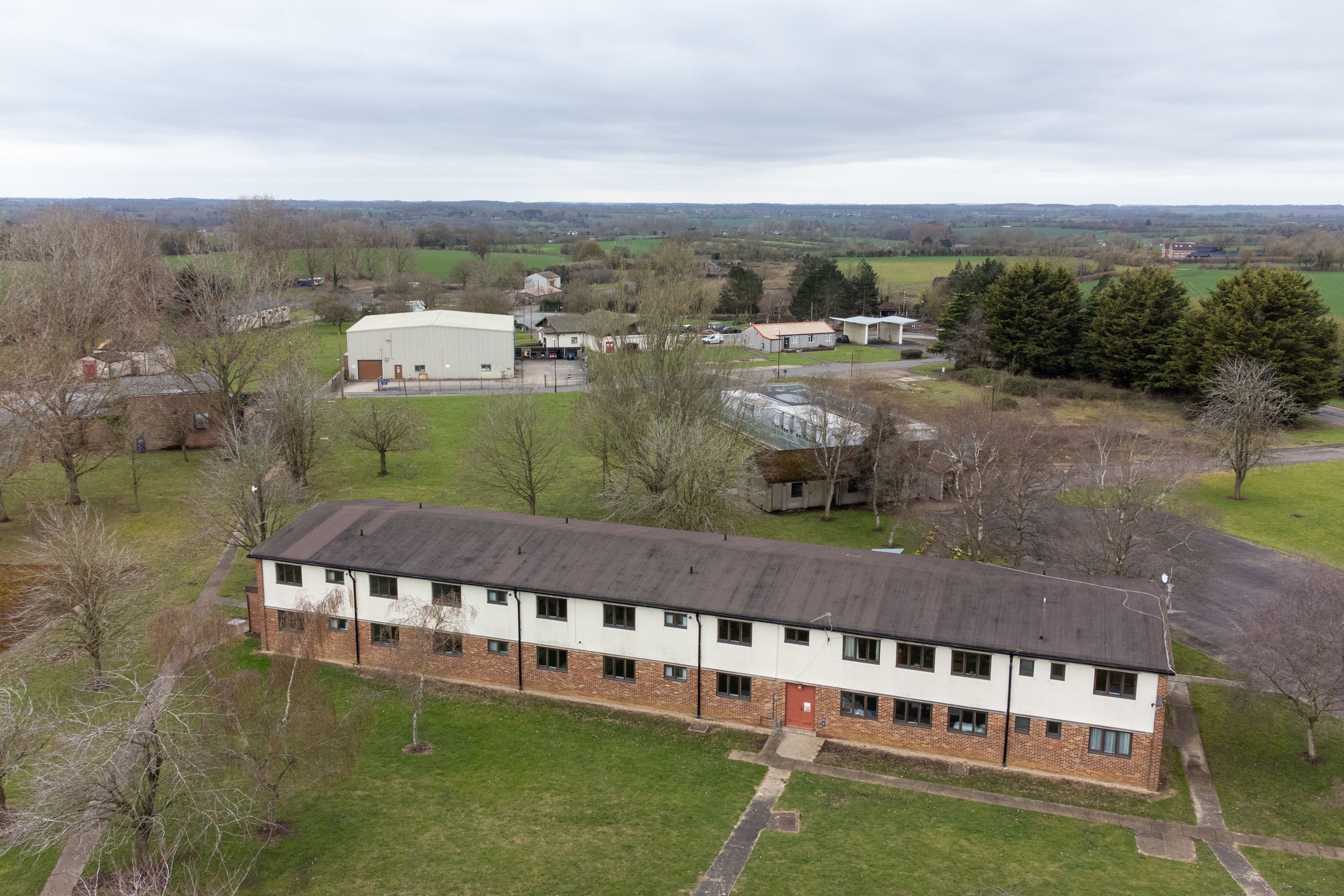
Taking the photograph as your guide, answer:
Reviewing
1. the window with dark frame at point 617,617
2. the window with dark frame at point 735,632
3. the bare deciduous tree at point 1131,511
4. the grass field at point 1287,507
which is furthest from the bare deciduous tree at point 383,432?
the grass field at point 1287,507

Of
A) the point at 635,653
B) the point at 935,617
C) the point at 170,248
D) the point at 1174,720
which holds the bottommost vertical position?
the point at 1174,720

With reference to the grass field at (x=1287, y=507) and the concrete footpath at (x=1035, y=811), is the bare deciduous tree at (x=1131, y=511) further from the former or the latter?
the concrete footpath at (x=1035, y=811)

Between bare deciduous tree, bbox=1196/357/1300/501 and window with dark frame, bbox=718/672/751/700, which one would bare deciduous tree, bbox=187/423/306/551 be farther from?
bare deciduous tree, bbox=1196/357/1300/501

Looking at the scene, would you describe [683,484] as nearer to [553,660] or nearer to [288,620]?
[553,660]

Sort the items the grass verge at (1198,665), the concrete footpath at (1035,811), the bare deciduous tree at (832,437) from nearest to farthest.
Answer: the concrete footpath at (1035,811) → the grass verge at (1198,665) → the bare deciduous tree at (832,437)

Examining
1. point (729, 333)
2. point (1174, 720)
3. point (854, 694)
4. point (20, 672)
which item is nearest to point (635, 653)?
point (854, 694)

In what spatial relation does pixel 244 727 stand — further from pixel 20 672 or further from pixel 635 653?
pixel 20 672
